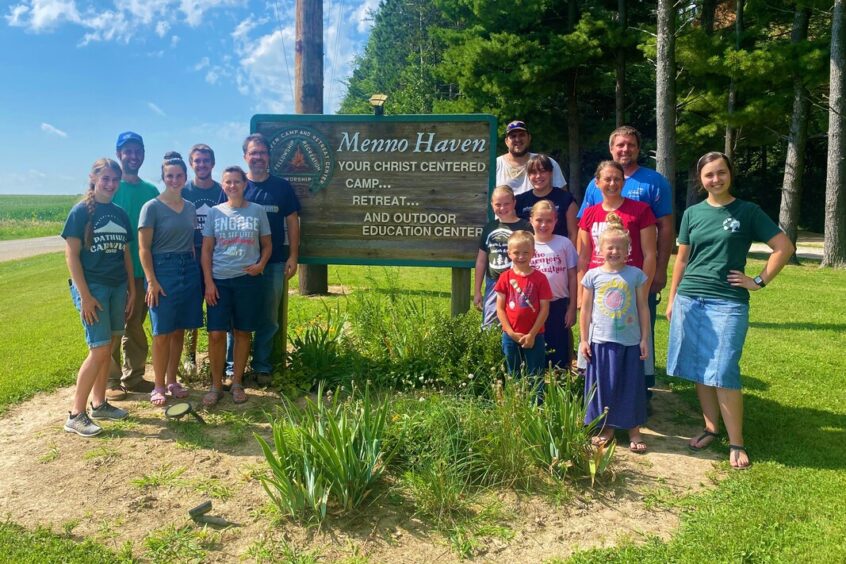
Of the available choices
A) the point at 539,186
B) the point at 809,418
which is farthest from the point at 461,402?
the point at 809,418

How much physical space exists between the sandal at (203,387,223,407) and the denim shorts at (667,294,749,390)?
124 inches

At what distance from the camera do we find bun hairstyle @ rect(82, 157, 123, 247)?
3.87m

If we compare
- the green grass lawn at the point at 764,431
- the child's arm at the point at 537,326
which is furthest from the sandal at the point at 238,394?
Result: the child's arm at the point at 537,326

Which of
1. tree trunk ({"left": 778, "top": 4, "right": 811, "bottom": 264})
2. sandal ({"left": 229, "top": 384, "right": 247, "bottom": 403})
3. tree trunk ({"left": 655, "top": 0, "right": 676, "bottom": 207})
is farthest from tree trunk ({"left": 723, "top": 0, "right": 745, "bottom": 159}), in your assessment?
sandal ({"left": 229, "top": 384, "right": 247, "bottom": 403})

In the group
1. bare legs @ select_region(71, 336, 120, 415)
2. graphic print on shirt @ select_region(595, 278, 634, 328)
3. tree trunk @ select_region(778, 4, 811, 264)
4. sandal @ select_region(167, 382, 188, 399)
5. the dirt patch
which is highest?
tree trunk @ select_region(778, 4, 811, 264)

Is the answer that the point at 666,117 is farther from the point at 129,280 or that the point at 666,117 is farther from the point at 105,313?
the point at 105,313

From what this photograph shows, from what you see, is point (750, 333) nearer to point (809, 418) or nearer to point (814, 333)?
point (814, 333)

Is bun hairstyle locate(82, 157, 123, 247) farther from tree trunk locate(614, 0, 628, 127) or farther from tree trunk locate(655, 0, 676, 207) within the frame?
tree trunk locate(614, 0, 628, 127)

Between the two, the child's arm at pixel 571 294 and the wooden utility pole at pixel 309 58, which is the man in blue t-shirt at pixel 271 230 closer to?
the child's arm at pixel 571 294

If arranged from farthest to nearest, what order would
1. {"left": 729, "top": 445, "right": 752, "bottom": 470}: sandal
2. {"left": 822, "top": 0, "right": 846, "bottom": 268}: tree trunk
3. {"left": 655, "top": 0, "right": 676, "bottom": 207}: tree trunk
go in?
{"left": 822, "top": 0, "right": 846, "bottom": 268}: tree trunk < {"left": 655, "top": 0, "right": 676, "bottom": 207}: tree trunk < {"left": 729, "top": 445, "right": 752, "bottom": 470}: sandal

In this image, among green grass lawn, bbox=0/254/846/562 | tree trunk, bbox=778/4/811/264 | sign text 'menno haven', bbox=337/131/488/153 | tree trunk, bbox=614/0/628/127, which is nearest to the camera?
green grass lawn, bbox=0/254/846/562

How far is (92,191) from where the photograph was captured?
12.9ft

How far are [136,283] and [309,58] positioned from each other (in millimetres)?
4387

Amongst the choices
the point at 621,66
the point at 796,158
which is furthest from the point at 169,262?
the point at 621,66
